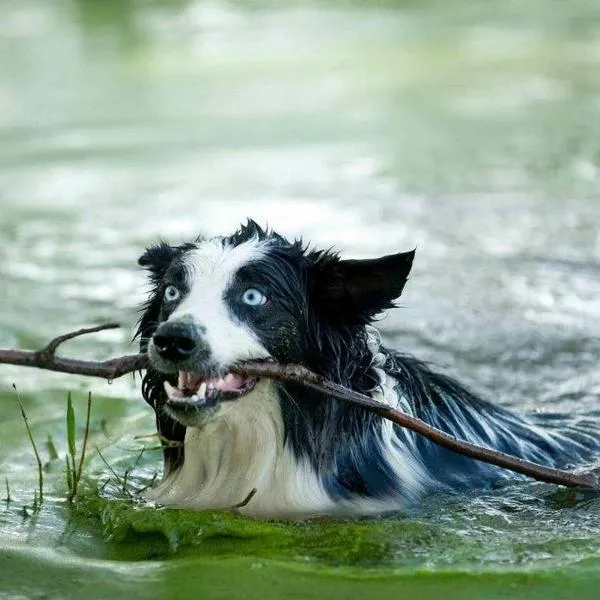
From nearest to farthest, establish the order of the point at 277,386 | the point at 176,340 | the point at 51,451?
the point at 176,340 → the point at 277,386 → the point at 51,451

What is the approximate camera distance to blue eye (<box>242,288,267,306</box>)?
4.99m

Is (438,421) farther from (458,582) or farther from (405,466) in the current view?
(458,582)

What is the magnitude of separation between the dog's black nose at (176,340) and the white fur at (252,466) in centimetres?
42

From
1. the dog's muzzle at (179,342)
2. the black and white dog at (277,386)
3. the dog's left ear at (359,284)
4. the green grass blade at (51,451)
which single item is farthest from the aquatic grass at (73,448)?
the dog's left ear at (359,284)

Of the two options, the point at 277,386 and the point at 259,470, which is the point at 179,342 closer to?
the point at 277,386

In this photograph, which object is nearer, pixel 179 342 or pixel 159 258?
pixel 179 342

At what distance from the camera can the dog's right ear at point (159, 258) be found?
5309mm

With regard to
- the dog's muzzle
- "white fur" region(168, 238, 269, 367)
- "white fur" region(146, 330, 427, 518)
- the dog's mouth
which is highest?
"white fur" region(168, 238, 269, 367)

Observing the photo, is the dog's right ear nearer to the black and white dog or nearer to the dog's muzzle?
the black and white dog

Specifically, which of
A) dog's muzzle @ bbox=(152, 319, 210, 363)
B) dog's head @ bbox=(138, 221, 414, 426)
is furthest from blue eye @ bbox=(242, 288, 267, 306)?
dog's muzzle @ bbox=(152, 319, 210, 363)

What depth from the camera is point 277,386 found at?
16.6ft

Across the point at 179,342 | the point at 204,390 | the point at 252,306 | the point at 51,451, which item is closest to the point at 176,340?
the point at 179,342

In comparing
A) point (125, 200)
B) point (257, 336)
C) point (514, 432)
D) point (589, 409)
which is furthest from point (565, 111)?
point (257, 336)

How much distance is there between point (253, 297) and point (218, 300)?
14cm
